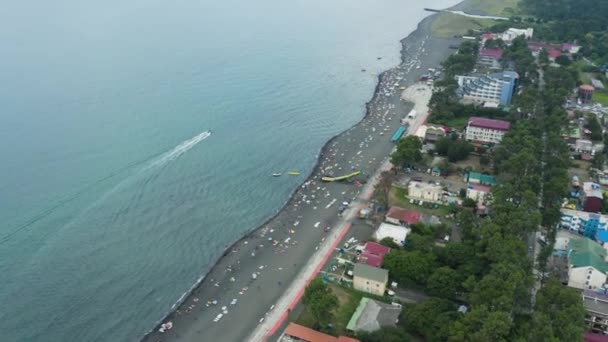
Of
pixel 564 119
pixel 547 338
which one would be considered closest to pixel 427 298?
pixel 547 338

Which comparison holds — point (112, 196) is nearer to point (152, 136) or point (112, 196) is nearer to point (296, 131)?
point (152, 136)

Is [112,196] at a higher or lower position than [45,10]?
lower

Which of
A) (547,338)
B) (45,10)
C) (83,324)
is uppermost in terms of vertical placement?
(45,10)

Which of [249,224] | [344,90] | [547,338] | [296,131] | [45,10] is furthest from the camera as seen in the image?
[45,10]

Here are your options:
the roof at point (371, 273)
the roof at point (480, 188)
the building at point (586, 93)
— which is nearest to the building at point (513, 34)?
the building at point (586, 93)

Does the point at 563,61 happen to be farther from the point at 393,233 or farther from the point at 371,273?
the point at 371,273

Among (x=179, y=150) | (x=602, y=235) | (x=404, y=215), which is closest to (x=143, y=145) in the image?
(x=179, y=150)

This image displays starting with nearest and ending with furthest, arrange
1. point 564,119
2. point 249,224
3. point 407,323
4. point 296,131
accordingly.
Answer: point 407,323, point 249,224, point 564,119, point 296,131
